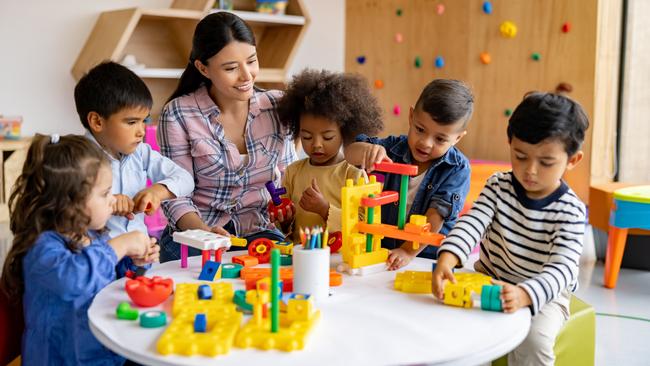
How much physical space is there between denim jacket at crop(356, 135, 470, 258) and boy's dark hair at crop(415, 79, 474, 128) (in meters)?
0.11

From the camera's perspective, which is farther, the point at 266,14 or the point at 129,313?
the point at 266,14

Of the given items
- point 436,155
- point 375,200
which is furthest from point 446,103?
point 375,200

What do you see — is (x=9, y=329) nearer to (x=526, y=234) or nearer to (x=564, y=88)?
(x=526, y=234)

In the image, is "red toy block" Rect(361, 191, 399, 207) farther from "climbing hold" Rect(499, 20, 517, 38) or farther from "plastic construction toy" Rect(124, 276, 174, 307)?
"climbing hold" Rect(499, 20, 517, 38)

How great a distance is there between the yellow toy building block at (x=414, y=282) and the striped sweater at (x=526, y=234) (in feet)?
0.23

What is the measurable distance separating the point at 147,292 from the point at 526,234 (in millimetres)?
792

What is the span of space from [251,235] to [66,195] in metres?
0.80

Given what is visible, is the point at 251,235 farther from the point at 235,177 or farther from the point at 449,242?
the point at 449,242

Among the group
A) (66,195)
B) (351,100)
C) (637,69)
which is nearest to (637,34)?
(637,69)

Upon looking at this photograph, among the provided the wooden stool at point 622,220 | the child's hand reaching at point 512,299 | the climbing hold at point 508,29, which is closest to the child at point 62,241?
the child's hand reaching at point 512,299

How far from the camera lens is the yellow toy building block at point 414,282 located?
1.49 metres

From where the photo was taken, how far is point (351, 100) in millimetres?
2156

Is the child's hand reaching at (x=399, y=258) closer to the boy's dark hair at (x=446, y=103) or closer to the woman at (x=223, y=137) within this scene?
the boy's dark hair at (x=446, y=103)

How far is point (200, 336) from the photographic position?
119 cm
